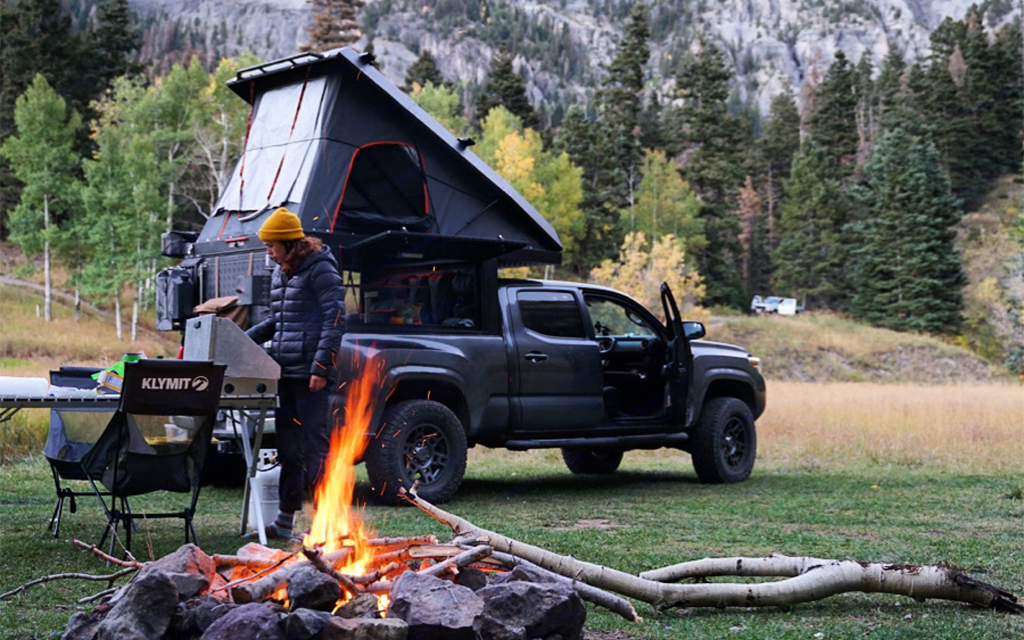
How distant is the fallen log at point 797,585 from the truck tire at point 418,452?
384 centimetres

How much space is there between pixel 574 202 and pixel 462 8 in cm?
13470

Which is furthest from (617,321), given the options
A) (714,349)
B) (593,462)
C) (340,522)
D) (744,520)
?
(340,522)

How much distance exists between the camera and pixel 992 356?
60750 mm

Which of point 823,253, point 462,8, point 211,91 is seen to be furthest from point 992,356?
point 462,8

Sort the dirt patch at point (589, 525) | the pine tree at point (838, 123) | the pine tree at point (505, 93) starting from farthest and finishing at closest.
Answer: the pine tree at point (838, 123), the pine tree at point (505, 93), the dirt patch at point (589, 525)

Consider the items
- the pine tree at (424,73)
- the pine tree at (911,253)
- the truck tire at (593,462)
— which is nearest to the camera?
the truck tire at (593,462)

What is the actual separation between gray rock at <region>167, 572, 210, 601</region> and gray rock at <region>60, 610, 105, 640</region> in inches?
11.2

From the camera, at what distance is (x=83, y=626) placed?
399cm

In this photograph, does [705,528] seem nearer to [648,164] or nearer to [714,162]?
[648,164]

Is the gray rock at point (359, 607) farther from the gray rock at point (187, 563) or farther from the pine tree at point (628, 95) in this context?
the pine tree at point (628, 95)

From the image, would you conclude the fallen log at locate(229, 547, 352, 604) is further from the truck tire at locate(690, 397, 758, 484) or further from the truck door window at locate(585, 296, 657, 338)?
the truck tire at locate(690, 397, 758, 484)

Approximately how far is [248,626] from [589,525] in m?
4.62

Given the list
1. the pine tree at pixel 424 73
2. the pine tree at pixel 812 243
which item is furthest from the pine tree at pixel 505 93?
the pine tree at pixel 812 243

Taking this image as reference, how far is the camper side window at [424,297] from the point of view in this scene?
9.53m
